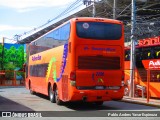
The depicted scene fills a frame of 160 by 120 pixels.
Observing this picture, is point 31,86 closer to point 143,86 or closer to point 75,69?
point 143,86

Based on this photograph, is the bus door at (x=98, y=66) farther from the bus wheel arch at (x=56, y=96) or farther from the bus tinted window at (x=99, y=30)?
the bus wheel arch at (x=56, y=96)

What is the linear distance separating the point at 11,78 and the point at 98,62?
29.4 meters

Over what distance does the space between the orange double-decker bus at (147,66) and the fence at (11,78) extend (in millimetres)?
20275

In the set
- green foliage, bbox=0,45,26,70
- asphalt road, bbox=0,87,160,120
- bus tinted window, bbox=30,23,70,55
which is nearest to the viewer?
asphalt road, bbox=0,87,160,120

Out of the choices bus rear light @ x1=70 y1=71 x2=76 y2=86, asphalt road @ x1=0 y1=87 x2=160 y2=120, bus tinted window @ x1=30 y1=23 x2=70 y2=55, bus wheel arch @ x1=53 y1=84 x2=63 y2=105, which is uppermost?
bus tinted window @ x1=30 y1=23 x2=70 y2=55

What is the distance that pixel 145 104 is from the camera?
61.1 feet

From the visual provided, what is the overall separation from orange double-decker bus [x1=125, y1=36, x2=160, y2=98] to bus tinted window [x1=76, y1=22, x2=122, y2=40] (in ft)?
20.1

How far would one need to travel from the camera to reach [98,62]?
53.3ft

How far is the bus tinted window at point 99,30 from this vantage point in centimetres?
1605

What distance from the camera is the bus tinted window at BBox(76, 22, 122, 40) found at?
632 inches

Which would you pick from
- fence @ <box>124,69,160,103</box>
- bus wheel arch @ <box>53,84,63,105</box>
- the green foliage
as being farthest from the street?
the green foliage

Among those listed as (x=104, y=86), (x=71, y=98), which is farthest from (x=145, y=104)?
(x=71, y=98)

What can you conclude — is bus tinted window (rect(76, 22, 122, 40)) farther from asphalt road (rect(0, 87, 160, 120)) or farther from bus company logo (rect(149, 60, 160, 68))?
bus company logo (rect(149, 60, 160, 68))

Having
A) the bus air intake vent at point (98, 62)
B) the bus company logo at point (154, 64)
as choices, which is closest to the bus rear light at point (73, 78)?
the bus air intake vent at point (98, 62)
